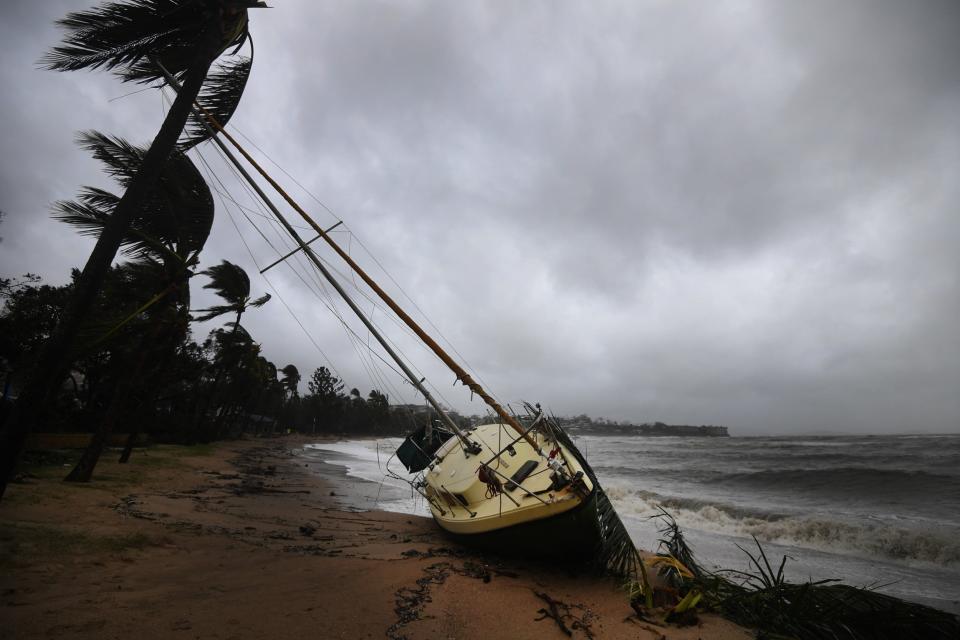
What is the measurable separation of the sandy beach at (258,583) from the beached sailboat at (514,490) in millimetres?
505

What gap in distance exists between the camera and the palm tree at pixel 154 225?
20.4 feet

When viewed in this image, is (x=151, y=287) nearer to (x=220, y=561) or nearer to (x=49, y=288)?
(x=220, y=561)

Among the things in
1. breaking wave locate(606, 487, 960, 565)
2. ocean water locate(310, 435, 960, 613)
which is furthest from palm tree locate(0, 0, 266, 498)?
breaking wave locate(606, 487, 960, 565)

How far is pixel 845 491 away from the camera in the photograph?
15.6 meters

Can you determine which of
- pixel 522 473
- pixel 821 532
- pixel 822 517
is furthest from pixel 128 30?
pixel 822 517

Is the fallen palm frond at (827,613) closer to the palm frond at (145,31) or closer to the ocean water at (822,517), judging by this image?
the ocean water at (822,517)

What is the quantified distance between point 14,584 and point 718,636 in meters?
Answer: 7.23

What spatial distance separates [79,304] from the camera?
12.8 ft

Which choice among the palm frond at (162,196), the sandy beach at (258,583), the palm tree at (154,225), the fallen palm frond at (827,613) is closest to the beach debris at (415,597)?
the sandy beach at (258,583)

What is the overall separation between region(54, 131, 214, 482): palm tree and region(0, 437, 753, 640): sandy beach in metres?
2.98

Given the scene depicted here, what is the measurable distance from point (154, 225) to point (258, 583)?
6.67 meters

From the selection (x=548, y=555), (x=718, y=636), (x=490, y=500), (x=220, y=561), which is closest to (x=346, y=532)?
(x=220, y=561)

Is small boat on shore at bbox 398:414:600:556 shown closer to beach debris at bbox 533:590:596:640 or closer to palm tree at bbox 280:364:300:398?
beach debris at bbox 533:590:596:640

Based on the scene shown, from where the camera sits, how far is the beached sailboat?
211 inches
